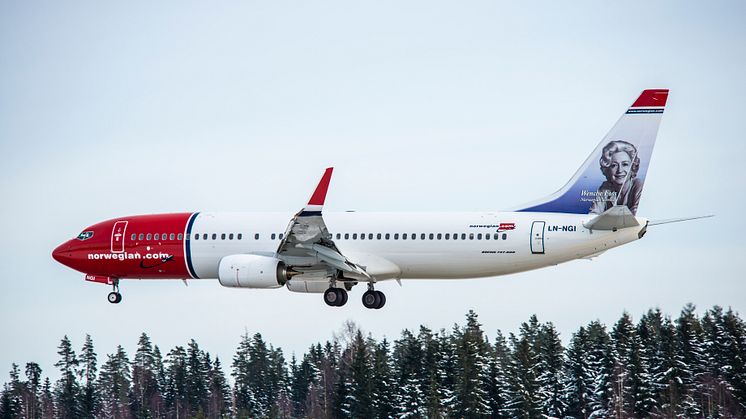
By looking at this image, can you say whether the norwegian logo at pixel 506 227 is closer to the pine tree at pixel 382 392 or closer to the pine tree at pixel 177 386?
the pine tree at pixel 382 392

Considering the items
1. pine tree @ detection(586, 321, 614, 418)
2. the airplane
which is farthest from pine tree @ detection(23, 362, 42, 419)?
the airplane

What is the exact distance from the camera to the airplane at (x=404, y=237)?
59.0 m

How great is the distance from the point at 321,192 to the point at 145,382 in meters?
62.9

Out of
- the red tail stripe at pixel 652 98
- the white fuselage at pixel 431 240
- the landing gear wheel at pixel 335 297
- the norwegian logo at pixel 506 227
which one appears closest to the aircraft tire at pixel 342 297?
the landing gear wheel at pixel 335 297

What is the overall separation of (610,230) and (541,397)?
31302mm

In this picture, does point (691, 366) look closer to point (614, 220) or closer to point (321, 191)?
point (614, 220)

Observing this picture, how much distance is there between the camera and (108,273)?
6662 centimetres

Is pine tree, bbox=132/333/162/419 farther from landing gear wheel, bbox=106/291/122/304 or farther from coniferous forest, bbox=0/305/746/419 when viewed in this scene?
landing gear wheel, bbox=106/291/122/304

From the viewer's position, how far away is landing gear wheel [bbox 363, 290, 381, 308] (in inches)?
2509

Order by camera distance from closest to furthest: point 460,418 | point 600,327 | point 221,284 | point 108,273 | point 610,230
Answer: point 610,230 → point 221,284 → point 108,273 → point 460,418 → point 600,327

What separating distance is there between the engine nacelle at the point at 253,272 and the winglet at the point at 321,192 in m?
4.39

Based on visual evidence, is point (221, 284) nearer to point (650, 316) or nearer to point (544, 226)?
point (544, 226)

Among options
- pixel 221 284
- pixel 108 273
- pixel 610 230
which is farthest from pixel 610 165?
pixel 108 273

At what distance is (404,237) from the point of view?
61281 mm
